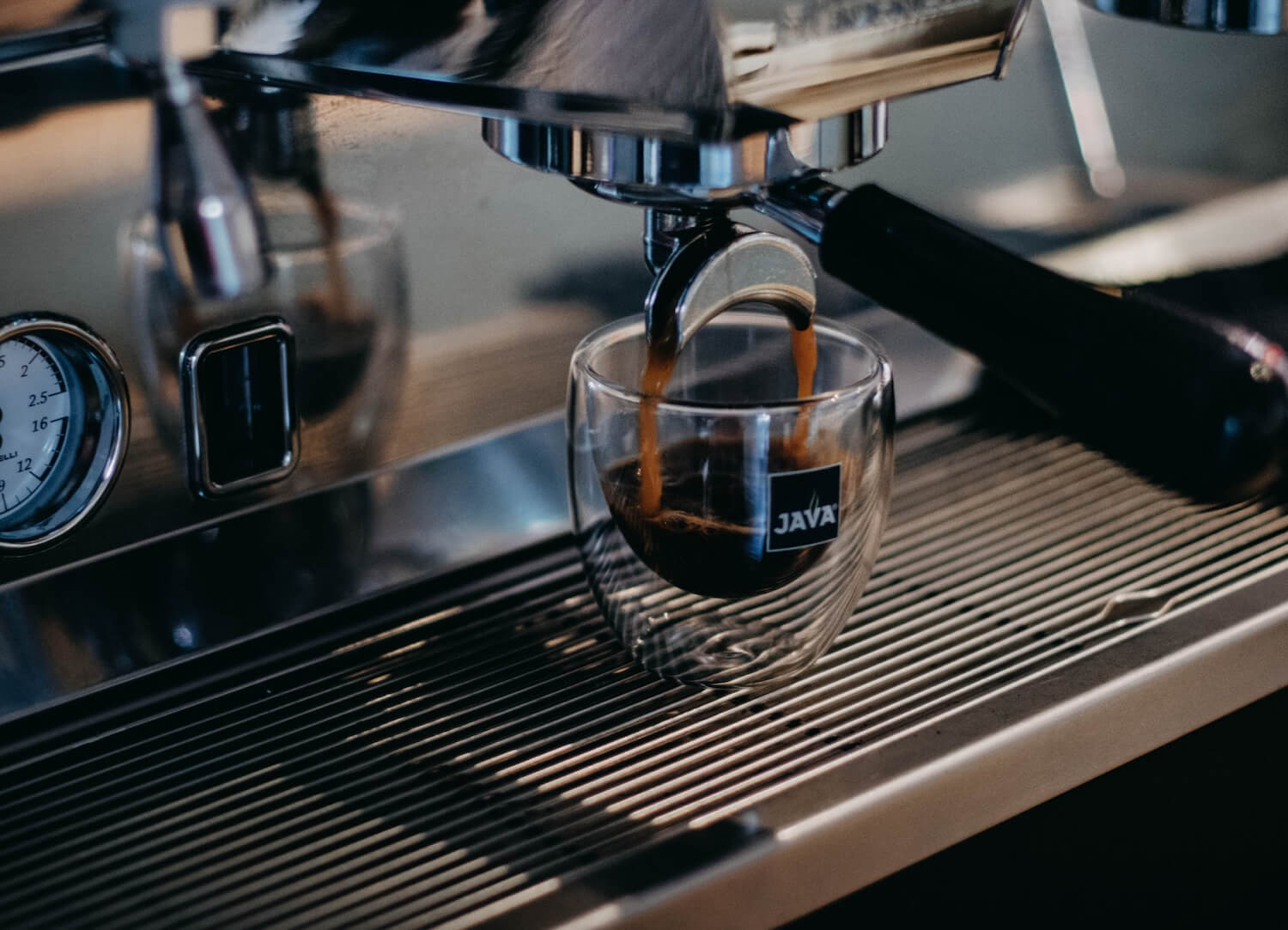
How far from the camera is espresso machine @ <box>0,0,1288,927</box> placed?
1.22 feet

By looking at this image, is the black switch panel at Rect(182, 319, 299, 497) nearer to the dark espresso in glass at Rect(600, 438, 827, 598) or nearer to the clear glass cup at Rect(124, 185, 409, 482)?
the clear glass cup at Rect(124, 185, 409, 482)

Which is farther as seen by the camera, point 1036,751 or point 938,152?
point 938,152

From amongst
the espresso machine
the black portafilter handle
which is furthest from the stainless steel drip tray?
the black portafilter handle

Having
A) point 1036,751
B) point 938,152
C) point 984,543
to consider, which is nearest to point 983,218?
point 938,152

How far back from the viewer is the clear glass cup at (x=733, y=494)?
45 cm

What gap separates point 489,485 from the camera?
593 mm

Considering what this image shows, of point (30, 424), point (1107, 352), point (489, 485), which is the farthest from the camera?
point (489, 485)

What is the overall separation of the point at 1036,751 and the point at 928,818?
0.15 feet

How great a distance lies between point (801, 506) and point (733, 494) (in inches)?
0.8

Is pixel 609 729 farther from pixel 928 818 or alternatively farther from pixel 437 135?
Result: pixel 437 135

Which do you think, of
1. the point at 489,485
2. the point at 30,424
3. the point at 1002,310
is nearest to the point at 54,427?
the point at 30,424

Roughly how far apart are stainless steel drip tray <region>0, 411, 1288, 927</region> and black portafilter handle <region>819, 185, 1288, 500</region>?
127mm

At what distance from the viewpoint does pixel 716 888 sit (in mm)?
397

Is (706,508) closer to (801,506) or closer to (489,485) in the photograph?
(801,506)
